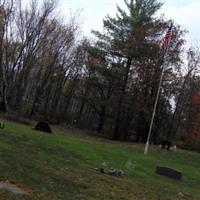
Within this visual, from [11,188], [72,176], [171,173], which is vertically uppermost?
[171,173]

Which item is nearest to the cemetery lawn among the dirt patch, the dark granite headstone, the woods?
the dirt patch

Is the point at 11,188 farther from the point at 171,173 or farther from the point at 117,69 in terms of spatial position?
the point at 117,69

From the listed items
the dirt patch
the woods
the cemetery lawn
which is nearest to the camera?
the dirt patch

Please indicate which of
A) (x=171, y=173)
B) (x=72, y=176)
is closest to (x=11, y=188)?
(x=72, y=176)

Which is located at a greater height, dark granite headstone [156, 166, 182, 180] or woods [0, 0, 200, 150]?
woods [0, 0, 200, 150]

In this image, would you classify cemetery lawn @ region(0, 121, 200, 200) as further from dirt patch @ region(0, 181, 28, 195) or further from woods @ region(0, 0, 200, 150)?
woods @ region(0, 0, 200, 150)

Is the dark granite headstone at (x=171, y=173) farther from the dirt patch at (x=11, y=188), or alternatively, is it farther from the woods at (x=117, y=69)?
the woods at (x=117, y=69)

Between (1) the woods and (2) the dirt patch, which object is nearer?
(2) the dirt patch

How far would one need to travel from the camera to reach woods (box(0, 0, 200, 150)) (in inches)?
1713

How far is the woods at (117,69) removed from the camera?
4350 centimetres

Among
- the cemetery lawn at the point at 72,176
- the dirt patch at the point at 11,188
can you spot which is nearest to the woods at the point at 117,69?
the cemetery lawn at the point at 72,176

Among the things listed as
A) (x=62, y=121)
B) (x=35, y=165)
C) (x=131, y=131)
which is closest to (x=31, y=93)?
(x=62, y=121)

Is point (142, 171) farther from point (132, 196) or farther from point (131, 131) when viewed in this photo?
point (131, 131)

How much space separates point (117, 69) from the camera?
150 feet
